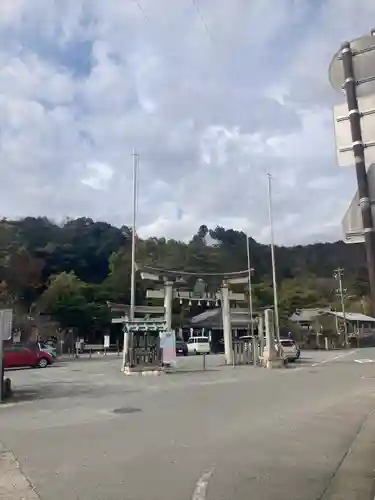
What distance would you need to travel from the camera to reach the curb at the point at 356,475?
5.75 m

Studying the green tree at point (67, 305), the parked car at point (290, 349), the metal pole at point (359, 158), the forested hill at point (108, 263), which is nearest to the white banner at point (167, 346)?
the parked car at point (290, 349)

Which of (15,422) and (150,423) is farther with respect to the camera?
(15,422)

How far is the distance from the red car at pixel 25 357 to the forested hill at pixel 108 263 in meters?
17.2

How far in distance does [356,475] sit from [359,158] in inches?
155

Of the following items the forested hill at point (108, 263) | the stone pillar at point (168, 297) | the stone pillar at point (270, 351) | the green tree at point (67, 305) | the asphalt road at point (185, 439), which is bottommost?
the asphalt road at point (185, 439)

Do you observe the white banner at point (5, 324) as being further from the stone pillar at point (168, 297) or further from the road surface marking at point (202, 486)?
the stone pillar at point (168, 297)

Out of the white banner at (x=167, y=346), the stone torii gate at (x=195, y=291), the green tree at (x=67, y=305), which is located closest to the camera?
the white banner at (x=167, y=346)

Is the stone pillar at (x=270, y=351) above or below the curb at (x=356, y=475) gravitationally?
above

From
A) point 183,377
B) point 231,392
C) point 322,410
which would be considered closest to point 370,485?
point 322,410

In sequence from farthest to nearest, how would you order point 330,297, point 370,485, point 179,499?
point 330,297, point 370,485, point 179,499

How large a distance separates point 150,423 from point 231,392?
587cm

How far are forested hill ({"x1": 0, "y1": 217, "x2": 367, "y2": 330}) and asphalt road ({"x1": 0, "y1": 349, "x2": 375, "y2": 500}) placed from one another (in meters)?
36.5

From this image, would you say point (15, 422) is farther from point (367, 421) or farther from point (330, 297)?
point (330, 297)

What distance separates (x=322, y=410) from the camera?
40.1 feet
